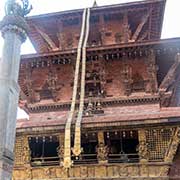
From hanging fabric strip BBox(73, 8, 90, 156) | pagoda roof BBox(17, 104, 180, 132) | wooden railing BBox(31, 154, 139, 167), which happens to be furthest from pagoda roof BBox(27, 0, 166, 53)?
wooden railing BBox(31, 154, 139, 167)

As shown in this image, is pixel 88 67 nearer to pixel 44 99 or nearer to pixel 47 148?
pixel 44 99

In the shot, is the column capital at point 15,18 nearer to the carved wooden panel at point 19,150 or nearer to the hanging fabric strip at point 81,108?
the hanging fabric strip at point 81,108

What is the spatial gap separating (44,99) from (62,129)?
3.13 m

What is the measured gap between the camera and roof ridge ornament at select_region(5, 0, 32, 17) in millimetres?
7754

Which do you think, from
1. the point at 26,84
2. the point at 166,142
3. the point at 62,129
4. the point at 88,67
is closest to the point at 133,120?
the point at 166,142

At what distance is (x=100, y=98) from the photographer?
14.2 m

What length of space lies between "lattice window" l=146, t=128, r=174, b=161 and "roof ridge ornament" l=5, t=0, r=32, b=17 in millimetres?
6124

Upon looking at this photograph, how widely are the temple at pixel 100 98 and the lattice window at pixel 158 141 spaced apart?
0.03m

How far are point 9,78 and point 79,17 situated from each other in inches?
357

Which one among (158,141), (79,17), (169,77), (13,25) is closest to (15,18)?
(13,25)

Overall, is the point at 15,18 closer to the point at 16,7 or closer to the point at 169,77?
the point at 16,7

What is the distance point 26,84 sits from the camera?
14773 mm

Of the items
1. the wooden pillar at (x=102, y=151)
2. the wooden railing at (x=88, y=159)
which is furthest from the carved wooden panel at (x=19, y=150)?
the wooden pillar at (x=102, y=151)

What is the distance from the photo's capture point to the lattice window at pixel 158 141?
39.0 feet
